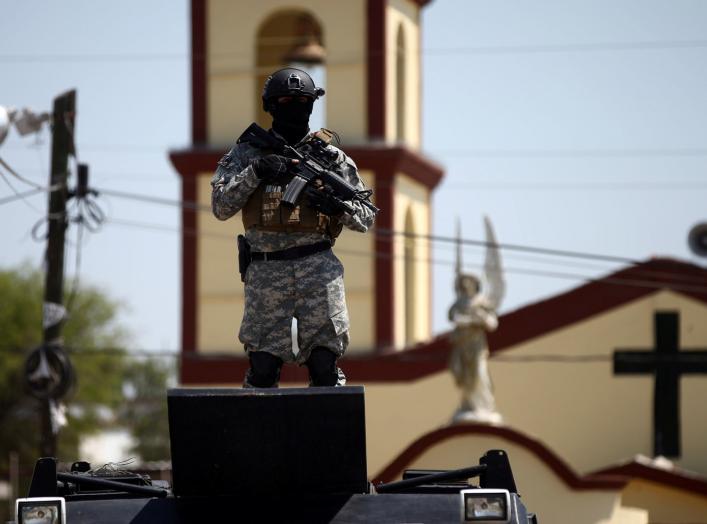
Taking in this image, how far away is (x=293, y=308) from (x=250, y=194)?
0.58 m

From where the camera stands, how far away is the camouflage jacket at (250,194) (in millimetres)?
10445

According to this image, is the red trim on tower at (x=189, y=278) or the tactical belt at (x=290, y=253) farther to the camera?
the red trim on tower at (x=189, y=278)

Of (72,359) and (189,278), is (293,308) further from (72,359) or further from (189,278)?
(72,359)

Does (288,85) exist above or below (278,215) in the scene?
above

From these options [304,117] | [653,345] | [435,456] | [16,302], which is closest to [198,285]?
[653,345]

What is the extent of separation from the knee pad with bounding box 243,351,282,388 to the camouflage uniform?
1.2 inches

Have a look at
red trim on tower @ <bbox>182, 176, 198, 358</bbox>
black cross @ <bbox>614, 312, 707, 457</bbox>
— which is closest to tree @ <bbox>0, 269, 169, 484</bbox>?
red trim on tower @ <bbox>182, 176, 198, 358</bbox>

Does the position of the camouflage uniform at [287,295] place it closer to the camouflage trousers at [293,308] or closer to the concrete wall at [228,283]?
the camouflage trousers at [293,308]

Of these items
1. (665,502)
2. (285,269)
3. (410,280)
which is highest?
(410,280)

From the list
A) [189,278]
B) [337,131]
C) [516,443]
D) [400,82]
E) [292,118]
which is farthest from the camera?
[400,82]

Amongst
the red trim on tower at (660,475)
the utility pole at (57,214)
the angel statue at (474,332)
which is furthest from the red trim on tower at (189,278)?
the red trim on tower at (660,475)

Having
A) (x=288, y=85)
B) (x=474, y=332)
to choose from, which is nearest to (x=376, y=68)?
(x=474, y=332)

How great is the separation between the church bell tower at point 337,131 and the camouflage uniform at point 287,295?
1084 inches

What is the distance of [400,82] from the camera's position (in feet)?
133
